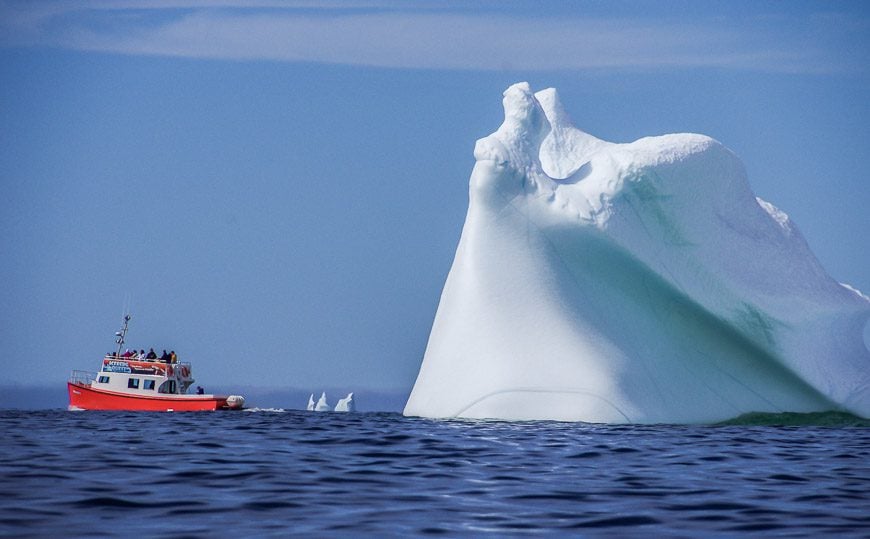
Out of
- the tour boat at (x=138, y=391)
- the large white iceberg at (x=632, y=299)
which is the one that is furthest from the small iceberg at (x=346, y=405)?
the large white iceberg at (x=632, y=299)

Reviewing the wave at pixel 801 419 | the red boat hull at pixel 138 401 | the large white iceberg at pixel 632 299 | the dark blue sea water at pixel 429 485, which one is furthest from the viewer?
the red boat hull at pixel 138 401

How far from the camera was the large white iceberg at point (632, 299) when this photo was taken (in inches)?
870

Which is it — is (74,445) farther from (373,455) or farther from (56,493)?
(56,493)

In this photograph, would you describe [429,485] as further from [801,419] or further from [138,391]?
[138,391]

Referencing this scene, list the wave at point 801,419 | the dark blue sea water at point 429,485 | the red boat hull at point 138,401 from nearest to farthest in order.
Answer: the dark blue sea water at point 429,485
the wave at point 801,419
the red boat hull at point 138,401

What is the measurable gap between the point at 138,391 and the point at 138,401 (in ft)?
3.26

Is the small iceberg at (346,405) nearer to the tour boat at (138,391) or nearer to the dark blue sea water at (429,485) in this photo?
the tour boat at (138,391)

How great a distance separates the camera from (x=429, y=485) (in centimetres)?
1052

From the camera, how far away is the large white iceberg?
72.5ft

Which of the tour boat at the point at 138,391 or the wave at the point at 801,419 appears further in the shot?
the tour boat at the point at 138,391

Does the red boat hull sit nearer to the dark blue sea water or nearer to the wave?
the wave

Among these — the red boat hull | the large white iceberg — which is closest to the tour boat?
the red boat hull

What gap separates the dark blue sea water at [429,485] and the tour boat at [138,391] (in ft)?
68.7

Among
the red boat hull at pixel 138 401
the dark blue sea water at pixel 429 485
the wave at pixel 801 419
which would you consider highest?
the red boat hull at pixel 138 401
